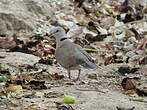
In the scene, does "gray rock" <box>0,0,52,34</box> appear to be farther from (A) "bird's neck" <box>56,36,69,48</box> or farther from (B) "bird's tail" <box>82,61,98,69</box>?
(B) "bird's tail" <box>82,61,98,69</box>

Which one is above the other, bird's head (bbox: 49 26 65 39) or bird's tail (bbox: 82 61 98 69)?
bird's head (bbox: 49 26 65 39)

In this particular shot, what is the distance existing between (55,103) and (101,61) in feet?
11.6

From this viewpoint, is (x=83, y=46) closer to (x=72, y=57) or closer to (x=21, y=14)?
(x=21, y=14)

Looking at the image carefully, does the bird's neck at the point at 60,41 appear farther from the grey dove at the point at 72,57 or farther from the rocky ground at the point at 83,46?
the rocky ground at the point at 83,46

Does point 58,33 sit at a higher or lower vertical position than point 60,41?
higher

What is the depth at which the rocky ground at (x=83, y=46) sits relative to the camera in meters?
5.58

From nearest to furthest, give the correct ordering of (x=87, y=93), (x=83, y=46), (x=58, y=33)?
1. (x=87, y=93)
2. (x=58, y=33)
3. (x=83, y=46)

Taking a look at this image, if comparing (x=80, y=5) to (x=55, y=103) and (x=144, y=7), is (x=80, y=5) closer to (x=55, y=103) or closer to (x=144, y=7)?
(x=144, y=7)

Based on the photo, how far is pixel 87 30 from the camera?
10.5m

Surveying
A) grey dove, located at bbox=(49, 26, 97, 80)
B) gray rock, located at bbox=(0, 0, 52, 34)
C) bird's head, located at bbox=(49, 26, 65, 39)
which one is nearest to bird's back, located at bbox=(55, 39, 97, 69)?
grey dove, located at bbox=(49, 26, 97, 80)

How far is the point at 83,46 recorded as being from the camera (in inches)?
379

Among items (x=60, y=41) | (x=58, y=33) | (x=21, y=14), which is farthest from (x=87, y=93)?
(x=21, y=14)

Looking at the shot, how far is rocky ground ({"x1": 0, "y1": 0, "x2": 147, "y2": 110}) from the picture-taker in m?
5.58

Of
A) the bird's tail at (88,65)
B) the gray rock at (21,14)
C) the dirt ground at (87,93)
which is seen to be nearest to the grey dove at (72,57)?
the bird's tail at (88,65)
